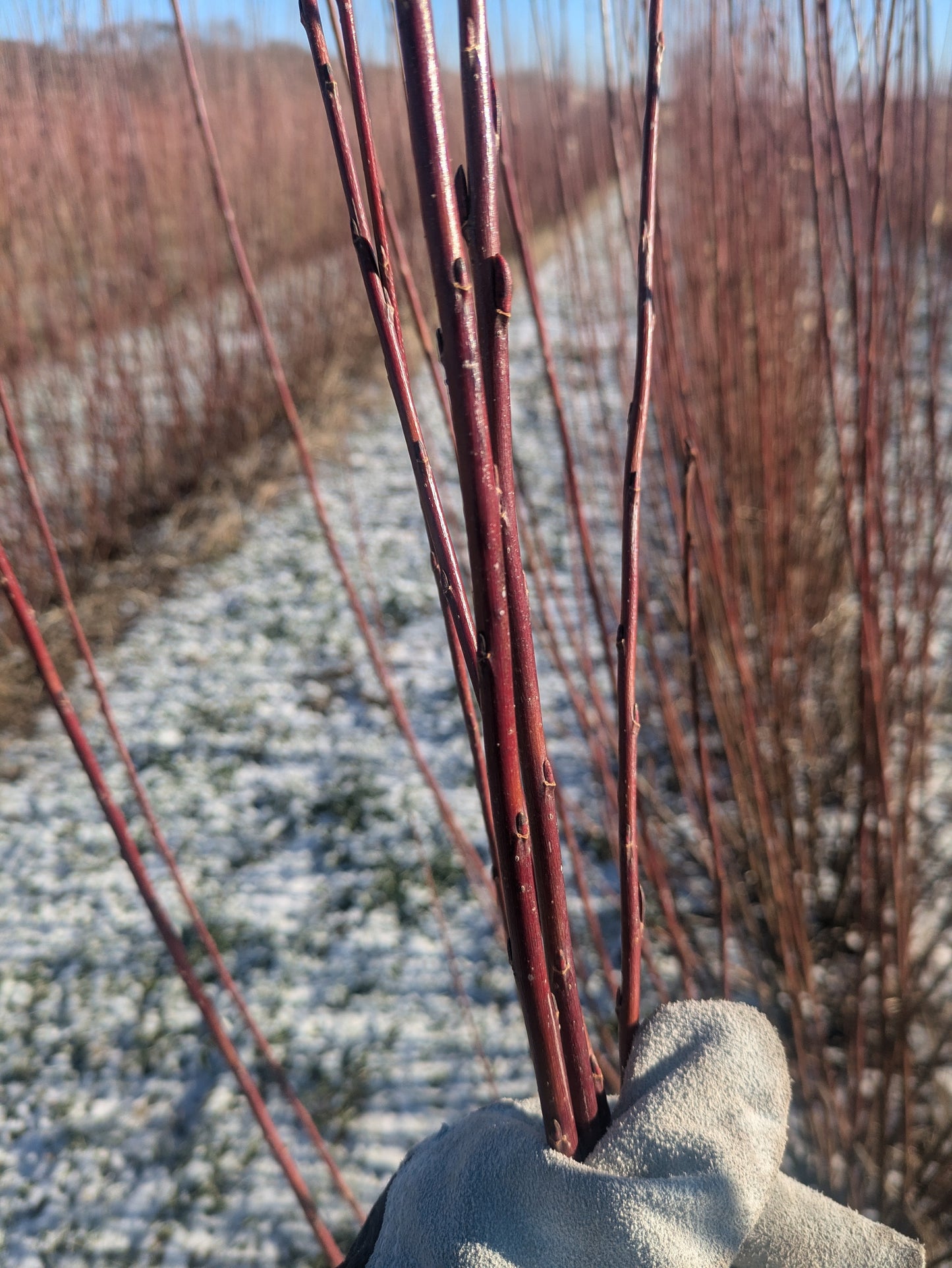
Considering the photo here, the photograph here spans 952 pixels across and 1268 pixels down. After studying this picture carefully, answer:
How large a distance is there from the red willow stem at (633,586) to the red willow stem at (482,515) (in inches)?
2.8

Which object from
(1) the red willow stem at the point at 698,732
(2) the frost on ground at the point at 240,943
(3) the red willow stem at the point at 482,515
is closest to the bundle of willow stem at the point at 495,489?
(3) the red willow stem at the point at 482,515

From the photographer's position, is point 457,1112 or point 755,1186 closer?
point 755,1186

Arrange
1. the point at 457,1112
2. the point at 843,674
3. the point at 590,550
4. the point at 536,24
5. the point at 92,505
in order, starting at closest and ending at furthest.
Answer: the point at 590,550, the point at 536,24, the point at 457,1112, the point at 843,674, the point at 92,505

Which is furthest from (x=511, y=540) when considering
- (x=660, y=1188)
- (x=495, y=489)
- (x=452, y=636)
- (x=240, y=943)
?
(x=240, y=943)

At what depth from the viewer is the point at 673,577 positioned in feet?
6.84

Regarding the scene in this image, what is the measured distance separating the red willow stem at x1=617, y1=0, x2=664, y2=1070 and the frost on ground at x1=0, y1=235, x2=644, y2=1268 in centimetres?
70

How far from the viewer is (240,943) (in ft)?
5.42

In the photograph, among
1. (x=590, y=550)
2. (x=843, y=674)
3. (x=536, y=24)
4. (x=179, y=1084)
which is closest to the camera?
(x=590, y=550)

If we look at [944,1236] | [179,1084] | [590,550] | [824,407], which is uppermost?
[590,550]

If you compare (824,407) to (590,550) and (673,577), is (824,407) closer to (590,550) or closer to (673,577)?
(673,577)

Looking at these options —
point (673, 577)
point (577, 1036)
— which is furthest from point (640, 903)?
point (673, 577)

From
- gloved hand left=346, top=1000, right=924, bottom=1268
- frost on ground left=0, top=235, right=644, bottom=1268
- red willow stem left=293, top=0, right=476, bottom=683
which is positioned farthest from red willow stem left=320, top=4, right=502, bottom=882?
frost on ground left=0, top=235, right=644, bottom=1268

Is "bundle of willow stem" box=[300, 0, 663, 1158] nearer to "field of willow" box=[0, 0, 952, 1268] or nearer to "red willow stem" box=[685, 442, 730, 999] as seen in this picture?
"field of willow" box=[0, 0, 952, 1268]

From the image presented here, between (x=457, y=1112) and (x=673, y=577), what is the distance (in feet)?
4.32
